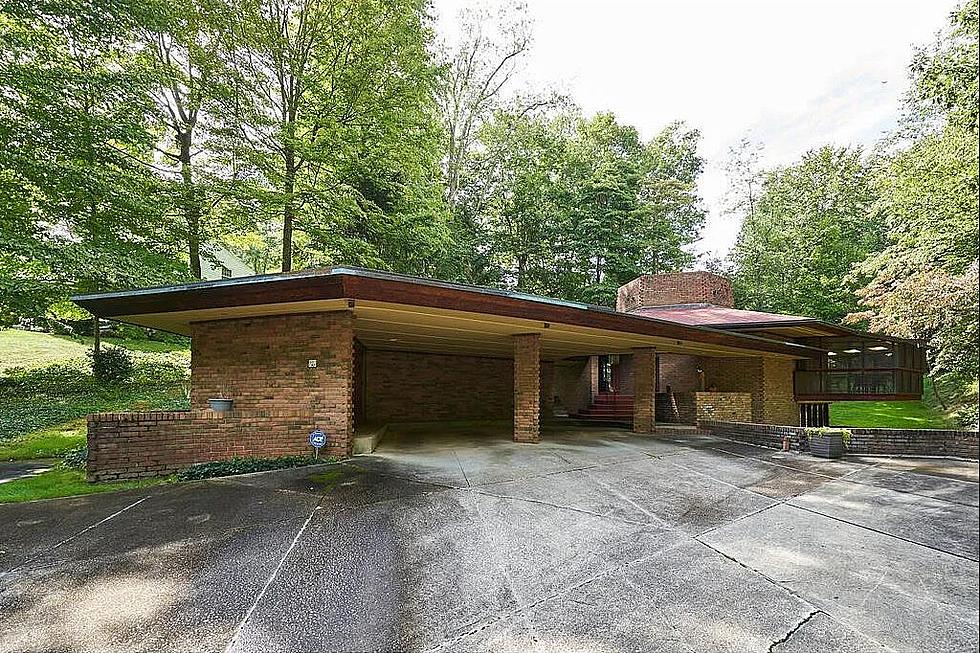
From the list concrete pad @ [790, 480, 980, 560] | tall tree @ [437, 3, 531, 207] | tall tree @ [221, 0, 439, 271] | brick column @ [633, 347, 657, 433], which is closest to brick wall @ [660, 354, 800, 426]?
brick column @ [633, 347, 657, 433]

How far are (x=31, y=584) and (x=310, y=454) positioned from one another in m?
3.49

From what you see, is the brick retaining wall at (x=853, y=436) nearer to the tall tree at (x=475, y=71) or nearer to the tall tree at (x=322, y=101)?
the tall tree at (x=322, y=101)

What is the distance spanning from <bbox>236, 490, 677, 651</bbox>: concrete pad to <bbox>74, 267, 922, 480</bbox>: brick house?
2.68 meters

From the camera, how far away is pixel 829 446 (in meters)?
7.16

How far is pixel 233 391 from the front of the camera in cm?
683

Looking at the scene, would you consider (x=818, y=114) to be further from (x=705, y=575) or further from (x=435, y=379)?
(x=435, y=379)

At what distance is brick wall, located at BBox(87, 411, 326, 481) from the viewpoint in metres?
5.75

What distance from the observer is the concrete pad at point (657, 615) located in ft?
7.89

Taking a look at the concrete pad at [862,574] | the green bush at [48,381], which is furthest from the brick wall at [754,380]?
the green bush at [48,381]

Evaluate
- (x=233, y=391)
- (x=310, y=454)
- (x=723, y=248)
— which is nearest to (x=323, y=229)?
(x=233, y=391)

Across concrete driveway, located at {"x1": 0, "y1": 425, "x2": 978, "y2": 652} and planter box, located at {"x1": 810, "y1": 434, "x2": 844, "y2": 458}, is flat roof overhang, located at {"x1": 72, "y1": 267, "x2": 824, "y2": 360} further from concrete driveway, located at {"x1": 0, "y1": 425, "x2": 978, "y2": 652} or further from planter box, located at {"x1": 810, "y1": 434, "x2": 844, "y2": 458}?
planter box, located at {"x1": 810, "y1": 434, "x2": 844, "y2": 458}

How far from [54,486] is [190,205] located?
7.59 metres

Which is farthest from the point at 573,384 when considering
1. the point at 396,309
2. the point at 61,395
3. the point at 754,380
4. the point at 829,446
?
the point at 61,395

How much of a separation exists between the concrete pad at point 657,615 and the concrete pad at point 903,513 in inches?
37.6
